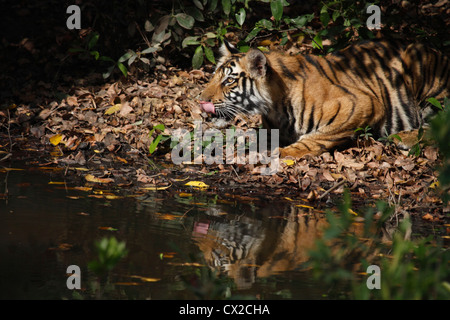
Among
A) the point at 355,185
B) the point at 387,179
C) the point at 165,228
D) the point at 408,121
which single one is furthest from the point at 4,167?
the point at 408,121

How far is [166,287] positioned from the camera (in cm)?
259

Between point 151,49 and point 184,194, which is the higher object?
point 151,49

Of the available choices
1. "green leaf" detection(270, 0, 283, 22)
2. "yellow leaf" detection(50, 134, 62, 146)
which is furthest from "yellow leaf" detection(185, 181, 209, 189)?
"green leaf" detection(270, 0, 283, 22)

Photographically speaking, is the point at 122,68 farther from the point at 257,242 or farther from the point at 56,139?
the point at 257,242

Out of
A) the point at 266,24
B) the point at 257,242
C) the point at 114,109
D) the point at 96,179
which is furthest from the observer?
the point at 266,24

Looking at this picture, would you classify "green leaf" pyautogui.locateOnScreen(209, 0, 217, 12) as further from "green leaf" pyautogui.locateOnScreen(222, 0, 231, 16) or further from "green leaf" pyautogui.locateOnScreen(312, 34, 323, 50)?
"green leaf" pyautogui.locateOnScreen(312, 34, 323, 50)

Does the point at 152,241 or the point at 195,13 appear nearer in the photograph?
the point at 152,241

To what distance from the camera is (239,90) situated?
5848 millimetres

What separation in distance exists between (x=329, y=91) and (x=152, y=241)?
129 inches

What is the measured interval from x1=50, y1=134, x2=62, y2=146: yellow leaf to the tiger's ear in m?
2.04

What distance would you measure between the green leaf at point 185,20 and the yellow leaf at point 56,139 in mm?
2047

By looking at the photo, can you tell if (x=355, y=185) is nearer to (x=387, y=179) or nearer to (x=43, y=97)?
(x=387, y=179)

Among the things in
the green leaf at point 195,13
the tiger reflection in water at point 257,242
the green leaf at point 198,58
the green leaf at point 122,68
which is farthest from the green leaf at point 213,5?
the tiger reflection in water at point 257,242

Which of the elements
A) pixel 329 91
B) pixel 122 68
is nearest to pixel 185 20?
pixel 122 68
